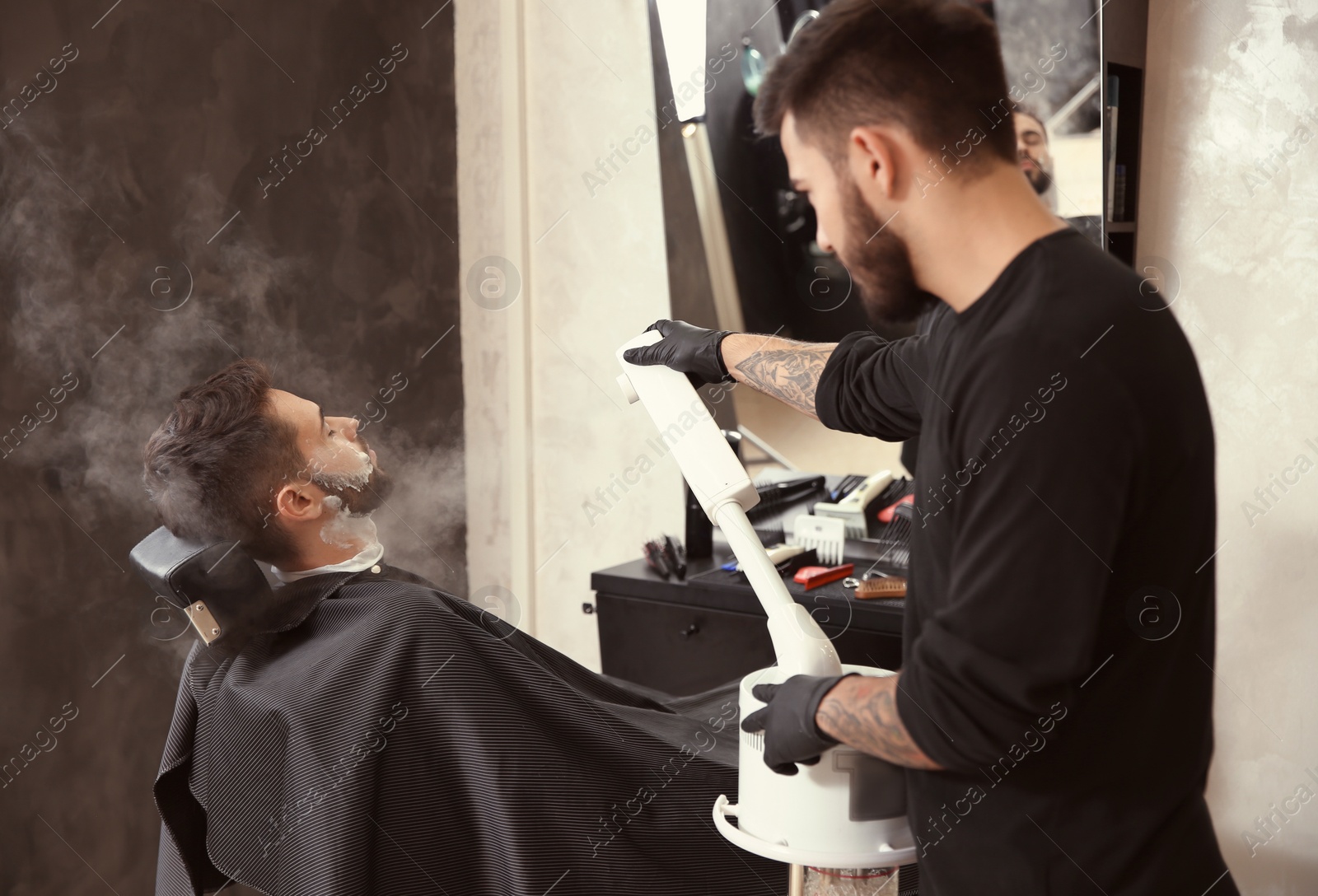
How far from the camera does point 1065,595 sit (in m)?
0.88

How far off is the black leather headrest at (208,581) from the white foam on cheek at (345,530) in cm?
32

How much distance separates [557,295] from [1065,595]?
8.97 feet

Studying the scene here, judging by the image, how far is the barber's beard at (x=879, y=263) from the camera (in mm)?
1038

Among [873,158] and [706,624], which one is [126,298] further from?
[873,158]

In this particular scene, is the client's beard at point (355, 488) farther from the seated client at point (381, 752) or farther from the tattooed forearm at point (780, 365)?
the tattooed forearm at point (780, 365)

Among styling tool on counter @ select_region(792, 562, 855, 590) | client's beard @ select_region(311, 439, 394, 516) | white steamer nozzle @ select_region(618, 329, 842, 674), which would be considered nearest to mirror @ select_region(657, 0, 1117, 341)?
styling tool on counter @ select_region(792, 562, 855, 590)

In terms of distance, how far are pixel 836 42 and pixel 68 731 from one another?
7.88ft

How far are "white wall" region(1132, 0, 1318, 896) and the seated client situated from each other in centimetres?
133

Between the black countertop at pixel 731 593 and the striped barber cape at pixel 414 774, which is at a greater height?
the striped barber cape at pixel 414 774

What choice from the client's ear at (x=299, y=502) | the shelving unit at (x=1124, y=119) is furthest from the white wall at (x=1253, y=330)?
the client's ear at (x=299, y=502)

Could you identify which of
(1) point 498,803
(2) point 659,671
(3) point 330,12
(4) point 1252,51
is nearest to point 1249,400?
(4) point 1252,51

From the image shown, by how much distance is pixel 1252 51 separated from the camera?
2.13 m

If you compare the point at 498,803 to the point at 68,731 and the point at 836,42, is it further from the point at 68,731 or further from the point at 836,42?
the point at 68,731

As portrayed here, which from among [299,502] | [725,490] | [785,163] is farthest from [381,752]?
[785,163]
